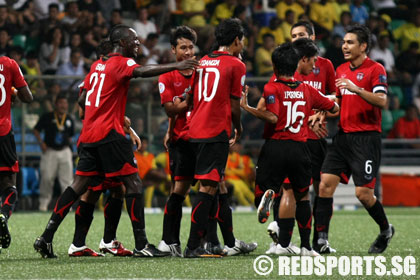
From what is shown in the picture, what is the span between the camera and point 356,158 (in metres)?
8.91

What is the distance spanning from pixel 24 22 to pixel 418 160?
8303mm

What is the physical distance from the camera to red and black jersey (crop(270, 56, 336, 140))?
9281mm

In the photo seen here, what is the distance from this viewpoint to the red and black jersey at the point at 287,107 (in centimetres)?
816

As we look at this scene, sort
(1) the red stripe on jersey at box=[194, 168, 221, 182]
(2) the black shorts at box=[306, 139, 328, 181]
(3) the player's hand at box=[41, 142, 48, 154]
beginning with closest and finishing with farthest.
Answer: (1) the red stripe on jersey at box=[194, 168, 221, 182], (2) the black shorts at box=[306, 139, 328, 181], (3) the player's hand at box=[41, 142, 48, 154]

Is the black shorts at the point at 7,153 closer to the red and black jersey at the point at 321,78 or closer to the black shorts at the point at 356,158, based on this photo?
the red and black jersey at the point at 321,78

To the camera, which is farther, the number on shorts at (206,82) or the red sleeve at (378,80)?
the red sleeve at (378,80)

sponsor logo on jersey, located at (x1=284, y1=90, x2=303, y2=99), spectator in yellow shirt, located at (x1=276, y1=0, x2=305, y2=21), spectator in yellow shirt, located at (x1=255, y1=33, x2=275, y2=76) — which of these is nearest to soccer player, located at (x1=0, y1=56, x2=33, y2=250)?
sponsor logo on jersey, located at (x1=284, y1=90, x2=303, y2=99)

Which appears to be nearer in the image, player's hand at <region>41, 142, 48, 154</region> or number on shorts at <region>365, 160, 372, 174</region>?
number on shorts at <region>365, 160, 372, 174</region>

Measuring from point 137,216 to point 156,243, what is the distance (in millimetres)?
2040

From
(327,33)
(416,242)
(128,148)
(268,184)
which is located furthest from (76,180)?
(327,33)

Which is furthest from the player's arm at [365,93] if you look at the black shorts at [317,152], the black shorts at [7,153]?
the black shorts at [7,153]

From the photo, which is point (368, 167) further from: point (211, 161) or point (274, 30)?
point (274, 30)

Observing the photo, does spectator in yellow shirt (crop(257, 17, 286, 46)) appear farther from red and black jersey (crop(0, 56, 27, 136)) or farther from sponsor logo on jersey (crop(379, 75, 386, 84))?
red and black jersey (crop(0, 56, 27, 136))

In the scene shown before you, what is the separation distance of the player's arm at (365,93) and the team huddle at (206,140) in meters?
0.01
